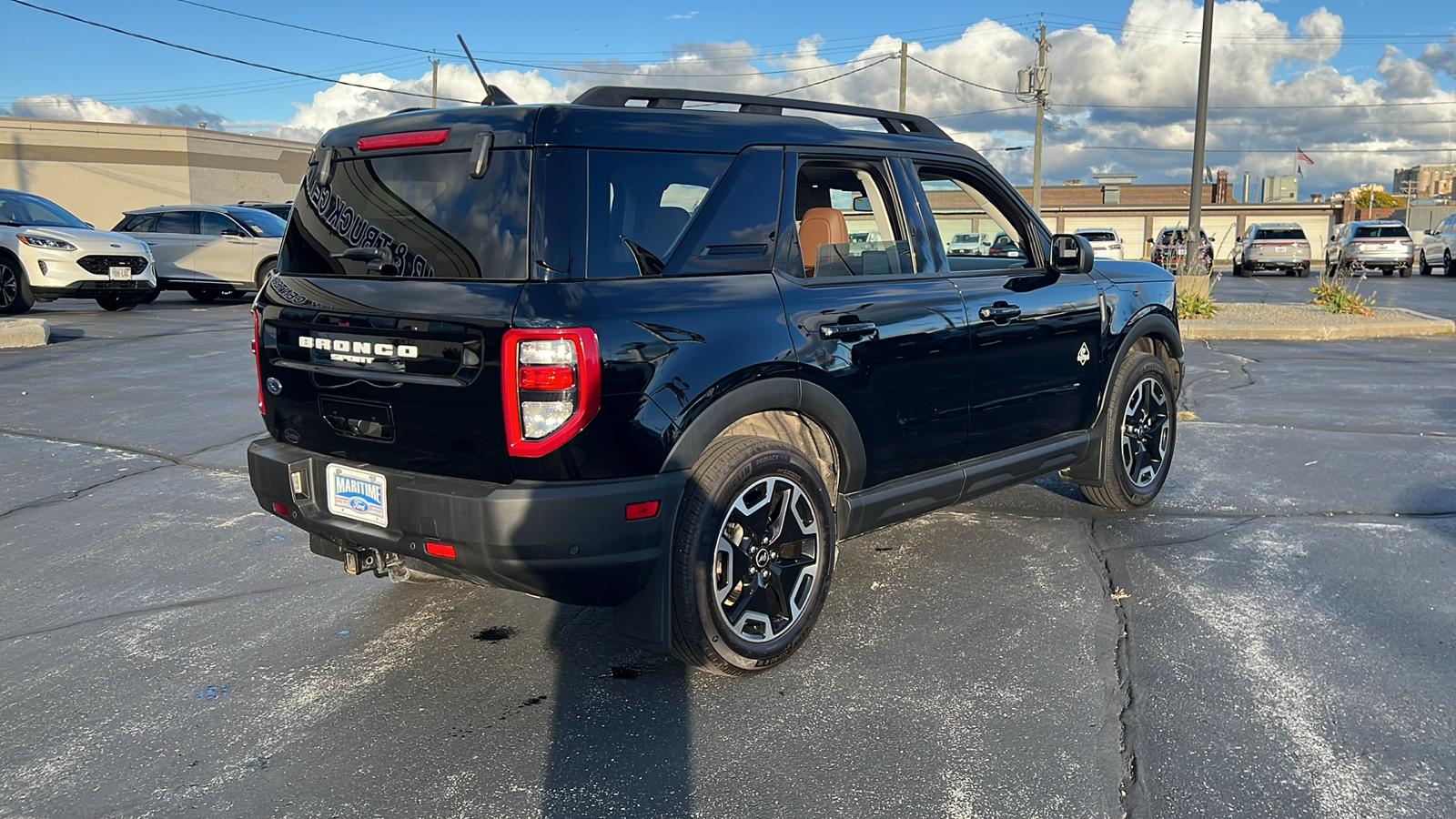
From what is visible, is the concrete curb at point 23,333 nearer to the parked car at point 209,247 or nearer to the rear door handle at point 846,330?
the parked car at point 209,247

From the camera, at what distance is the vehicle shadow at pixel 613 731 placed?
2955 millimetres

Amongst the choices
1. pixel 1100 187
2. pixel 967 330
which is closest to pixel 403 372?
pixel 967 330

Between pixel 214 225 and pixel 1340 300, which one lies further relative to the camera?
pixel 214 225

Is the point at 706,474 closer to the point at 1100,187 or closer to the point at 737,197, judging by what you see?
the point at 737,197

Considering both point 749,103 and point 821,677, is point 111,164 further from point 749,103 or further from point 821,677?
point 821,677

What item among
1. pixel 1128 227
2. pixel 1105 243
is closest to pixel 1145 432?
pixel 1105 243

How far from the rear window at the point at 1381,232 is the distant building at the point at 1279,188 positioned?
37383mm

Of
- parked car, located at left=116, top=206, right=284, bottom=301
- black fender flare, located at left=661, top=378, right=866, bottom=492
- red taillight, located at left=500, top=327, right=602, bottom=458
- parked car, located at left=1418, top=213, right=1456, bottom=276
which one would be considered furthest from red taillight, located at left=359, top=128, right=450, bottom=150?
parked car, located at left=1418, top=213, right=1456, bottom=276

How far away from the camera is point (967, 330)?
4492mm

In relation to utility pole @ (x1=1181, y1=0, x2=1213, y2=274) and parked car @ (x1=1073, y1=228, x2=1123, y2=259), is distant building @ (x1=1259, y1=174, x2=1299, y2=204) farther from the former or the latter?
utility pole @ (x1=1181, y1=0, x2=1213, y2=274)

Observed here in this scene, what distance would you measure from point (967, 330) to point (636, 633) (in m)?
1.92

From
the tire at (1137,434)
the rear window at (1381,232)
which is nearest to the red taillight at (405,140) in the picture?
the tire at (1137,434)

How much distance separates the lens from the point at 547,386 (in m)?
3.15

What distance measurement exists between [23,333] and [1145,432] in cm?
1208
